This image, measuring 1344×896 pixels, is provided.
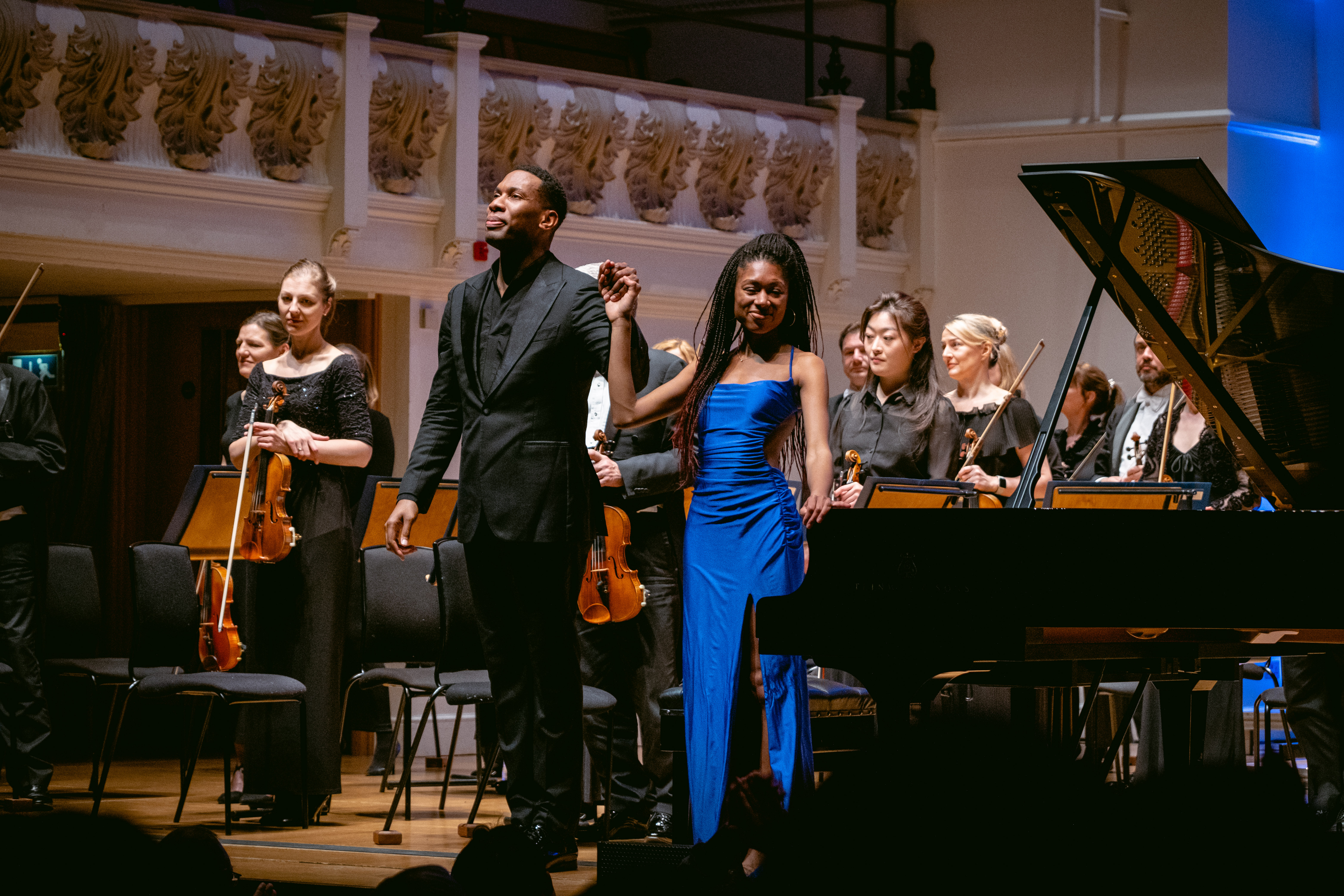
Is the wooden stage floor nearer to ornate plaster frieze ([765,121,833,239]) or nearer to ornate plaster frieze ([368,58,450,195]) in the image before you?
ornate plaster frieze ([368,58,450,195])

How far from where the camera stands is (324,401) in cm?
496

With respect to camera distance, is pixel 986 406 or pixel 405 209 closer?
pixel 986 406

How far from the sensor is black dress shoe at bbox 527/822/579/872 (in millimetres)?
3666

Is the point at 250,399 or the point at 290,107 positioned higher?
the point at 290,107

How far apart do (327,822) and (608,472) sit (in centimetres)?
143

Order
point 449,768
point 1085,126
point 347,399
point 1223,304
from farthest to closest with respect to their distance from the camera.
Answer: point 1085,126, point 449,768, point 347,399, point 1223,304

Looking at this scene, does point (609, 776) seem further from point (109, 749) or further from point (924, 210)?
point (924, 210)

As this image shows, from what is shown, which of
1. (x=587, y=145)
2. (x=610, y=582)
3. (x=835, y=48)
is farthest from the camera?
(x=835, y=48)

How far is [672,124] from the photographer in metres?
7.62

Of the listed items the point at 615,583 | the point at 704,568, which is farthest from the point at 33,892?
the point at 615,583

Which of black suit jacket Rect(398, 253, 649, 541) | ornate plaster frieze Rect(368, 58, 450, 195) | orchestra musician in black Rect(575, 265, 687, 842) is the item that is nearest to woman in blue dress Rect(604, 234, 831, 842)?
black suit jacket Rect(398, 253, 649, 541)

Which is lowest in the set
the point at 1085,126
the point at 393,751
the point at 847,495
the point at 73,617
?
the point at 393,751

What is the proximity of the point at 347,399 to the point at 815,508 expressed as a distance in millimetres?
1950

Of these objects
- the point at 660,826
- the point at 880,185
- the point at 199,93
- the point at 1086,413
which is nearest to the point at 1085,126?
the point at 880,185
